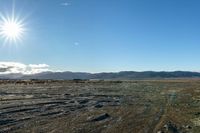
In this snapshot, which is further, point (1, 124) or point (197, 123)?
point (197, 123)

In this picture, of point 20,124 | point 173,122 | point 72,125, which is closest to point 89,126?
point 72,125

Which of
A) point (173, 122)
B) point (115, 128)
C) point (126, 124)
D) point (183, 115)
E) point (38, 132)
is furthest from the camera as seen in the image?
point (183, 115)

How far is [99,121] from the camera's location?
71.9 feet

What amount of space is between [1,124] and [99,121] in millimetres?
6233

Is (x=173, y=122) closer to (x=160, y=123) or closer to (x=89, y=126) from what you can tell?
(x=160, y=123)

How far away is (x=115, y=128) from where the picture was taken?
63.0 feet

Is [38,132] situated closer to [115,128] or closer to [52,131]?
[52,131]

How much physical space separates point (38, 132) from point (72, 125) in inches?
119

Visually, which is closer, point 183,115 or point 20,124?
point 20,124

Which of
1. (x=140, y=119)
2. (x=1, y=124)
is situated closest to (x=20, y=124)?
(x=1, y=124)

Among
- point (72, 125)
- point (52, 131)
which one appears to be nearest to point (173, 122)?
point (72, 125)

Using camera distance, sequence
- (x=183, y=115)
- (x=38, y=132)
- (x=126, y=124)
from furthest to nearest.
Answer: (x=183, y=115), (x=126, y=124), (x=38, y=132)

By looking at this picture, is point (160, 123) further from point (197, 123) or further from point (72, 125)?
point (72, 125)

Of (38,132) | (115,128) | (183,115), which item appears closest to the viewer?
(38,132)
